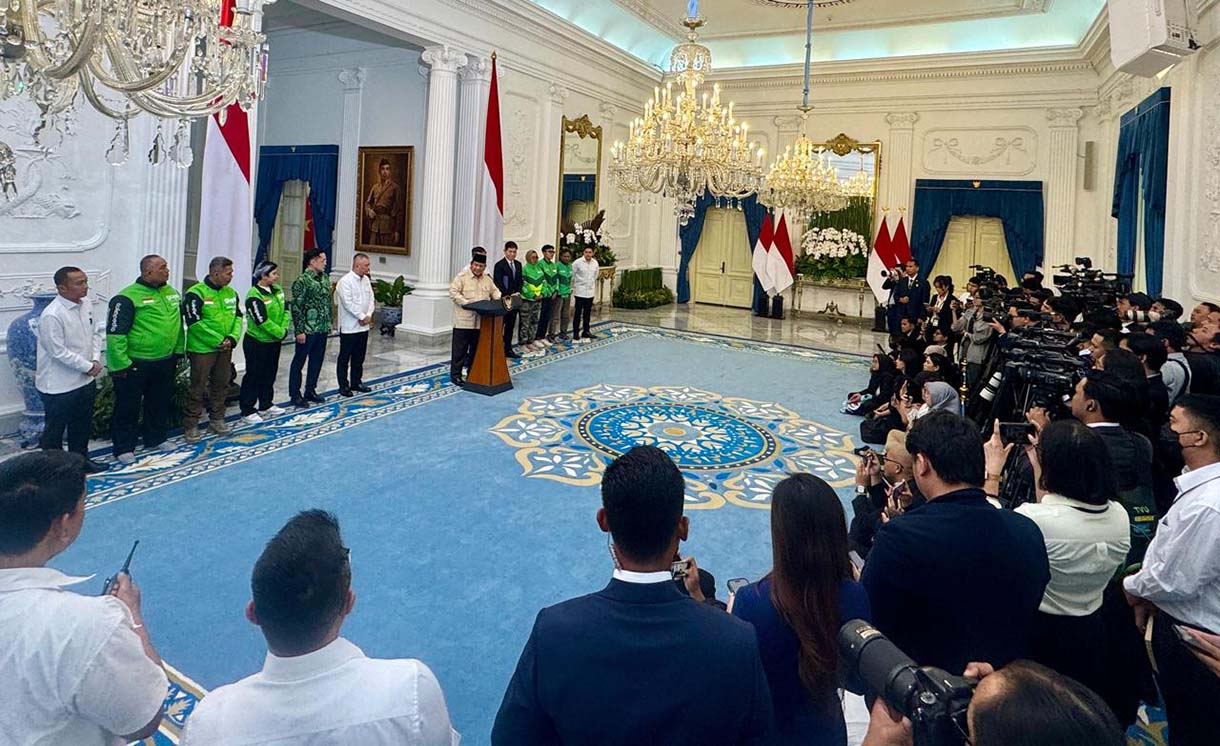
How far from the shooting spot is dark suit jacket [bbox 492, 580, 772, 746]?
101cm

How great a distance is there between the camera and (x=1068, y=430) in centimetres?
184

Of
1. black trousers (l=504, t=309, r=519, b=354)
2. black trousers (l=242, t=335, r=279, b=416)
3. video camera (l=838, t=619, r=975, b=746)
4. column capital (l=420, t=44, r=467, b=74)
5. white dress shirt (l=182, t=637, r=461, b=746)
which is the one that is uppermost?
column capital (l=420, t=44, r=467, b=74)

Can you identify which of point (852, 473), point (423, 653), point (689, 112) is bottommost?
point (423, 653)

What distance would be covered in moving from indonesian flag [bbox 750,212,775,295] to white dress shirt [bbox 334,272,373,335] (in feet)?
25.3

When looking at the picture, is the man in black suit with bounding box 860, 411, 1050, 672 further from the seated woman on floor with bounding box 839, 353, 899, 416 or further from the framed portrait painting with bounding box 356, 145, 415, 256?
the framed portrait painting with bounding box 356, 145, 415, 256

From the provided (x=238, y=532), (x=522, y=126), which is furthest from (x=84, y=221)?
(x=522, y=126)

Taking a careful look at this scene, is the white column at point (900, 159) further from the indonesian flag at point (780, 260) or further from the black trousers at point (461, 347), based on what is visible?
the black trousers at point (461, 347)

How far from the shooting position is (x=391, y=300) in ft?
29.8

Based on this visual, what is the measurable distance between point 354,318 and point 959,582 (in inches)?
215

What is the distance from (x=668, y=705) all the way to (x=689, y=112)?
4.95 metres

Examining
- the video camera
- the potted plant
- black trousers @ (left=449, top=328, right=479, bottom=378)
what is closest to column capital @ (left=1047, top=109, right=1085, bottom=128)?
black trousers @ (left=449, top=328, right=479, bottom=378)

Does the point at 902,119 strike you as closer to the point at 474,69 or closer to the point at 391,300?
the point at 474,69

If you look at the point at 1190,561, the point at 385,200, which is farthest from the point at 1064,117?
the point at 1190,561

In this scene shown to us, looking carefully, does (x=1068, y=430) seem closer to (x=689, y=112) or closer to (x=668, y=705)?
(x=668, y=705)
